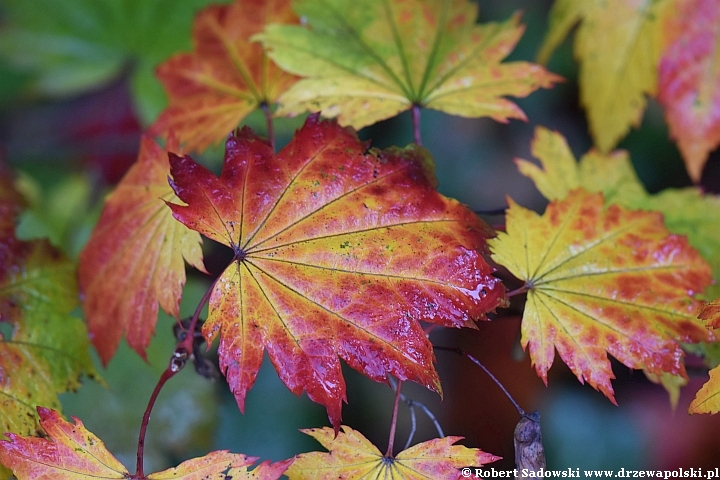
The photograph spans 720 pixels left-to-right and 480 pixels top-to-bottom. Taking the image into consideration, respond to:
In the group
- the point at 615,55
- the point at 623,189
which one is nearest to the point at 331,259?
the point at 623,189

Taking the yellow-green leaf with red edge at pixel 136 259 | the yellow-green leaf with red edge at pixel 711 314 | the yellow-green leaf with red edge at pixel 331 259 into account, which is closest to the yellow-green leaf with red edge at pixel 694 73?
the yellow-green leaf with red edge at pixel 711 314

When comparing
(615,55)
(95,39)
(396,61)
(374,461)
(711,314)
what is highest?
(95,39)

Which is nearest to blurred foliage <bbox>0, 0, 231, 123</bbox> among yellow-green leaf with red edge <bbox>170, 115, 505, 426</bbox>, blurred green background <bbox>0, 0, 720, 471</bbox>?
blurred green background <bbox>0, 0, 720, 471</bbox>

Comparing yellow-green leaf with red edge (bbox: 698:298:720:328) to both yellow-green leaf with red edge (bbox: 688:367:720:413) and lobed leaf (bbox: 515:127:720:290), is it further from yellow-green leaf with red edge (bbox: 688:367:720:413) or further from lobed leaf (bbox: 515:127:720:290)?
lobed leaf (bbox: 515:127:720:290)

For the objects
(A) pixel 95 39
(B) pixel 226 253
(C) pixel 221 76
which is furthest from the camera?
(A) pixel 95 39

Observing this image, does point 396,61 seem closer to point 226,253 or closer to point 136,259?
point 136,259

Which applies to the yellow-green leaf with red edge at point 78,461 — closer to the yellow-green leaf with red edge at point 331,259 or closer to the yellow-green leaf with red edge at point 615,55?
the yellow-green leaf with red edge at point 331,259

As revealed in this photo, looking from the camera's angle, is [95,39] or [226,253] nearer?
[226,253]
